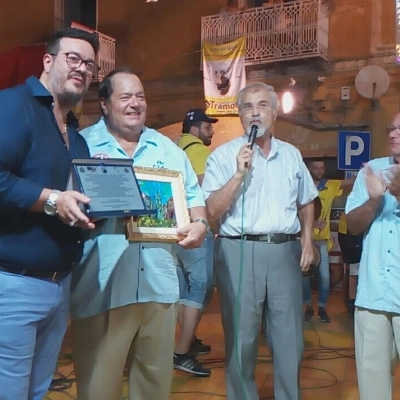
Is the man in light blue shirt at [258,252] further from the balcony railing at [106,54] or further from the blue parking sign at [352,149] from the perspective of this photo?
the balcony railing at [106,54]

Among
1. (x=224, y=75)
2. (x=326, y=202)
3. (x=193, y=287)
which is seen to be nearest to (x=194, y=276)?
(x=193, y=287)

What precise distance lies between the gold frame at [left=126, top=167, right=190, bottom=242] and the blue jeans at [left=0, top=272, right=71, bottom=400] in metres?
0.29

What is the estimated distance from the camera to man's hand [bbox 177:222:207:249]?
1812 millimetres

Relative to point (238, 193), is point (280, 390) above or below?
below

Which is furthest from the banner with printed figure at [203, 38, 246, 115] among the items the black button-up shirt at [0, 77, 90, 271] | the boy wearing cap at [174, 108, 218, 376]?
the black button-up shirt at [0, 77, 90, 271]

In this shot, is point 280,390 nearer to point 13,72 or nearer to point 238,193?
point 238,193

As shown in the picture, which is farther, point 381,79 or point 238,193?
point 381,79

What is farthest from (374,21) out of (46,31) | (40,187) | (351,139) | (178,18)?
(40,187)

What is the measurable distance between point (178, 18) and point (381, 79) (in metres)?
3.98

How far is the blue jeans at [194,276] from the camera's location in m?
3.38

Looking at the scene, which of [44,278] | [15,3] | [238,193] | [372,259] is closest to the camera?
[44,278]

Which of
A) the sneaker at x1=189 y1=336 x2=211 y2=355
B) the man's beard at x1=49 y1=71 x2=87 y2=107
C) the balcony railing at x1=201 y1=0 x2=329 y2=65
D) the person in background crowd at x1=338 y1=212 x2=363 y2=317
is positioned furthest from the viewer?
the balcony railing at x1=201 y1=0 x2=329 y2=65

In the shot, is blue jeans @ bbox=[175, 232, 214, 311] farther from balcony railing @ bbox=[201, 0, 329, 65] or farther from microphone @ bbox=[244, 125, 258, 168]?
balcony railing @ bbox=[201, 0, 329, 65]

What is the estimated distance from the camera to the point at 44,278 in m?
1.54
